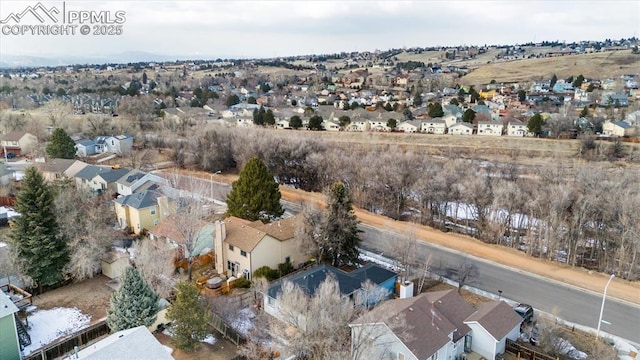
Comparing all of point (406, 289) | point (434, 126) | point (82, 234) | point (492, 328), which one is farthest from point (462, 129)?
point (82, 234)

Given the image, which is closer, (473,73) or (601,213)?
(601,213)

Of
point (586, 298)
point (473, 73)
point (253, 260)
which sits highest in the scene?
point (473, 73)

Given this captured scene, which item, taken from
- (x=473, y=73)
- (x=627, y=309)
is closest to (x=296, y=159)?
(x=627, y=309)

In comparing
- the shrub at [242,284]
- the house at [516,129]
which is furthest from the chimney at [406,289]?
the house at [516,129]

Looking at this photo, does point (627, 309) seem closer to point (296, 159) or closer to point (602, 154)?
point (296, 159)

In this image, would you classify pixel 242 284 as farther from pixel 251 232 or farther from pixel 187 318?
pixel 187 318

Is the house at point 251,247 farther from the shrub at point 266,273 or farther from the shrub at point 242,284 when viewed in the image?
the shrub at point 242,284

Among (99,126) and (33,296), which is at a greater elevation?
(99,126)
